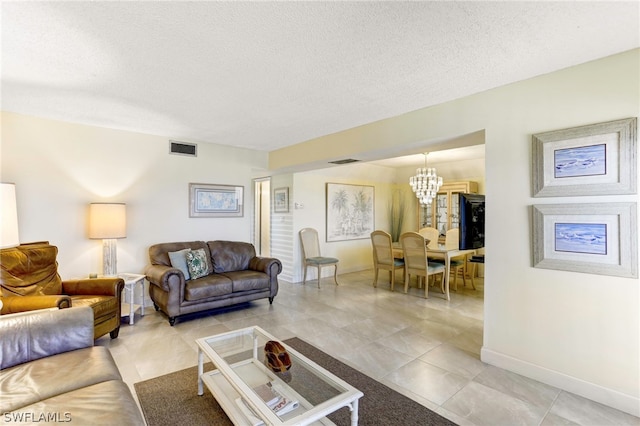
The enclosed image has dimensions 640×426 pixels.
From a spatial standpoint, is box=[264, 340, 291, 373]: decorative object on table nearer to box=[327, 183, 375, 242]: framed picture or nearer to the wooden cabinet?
box=[327, 183, 375, 242]: framed picture

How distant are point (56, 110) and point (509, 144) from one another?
452 cm

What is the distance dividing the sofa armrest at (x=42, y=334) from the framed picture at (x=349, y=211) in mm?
4666

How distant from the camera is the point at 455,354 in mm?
2820

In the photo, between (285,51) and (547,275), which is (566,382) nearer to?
(547,275)

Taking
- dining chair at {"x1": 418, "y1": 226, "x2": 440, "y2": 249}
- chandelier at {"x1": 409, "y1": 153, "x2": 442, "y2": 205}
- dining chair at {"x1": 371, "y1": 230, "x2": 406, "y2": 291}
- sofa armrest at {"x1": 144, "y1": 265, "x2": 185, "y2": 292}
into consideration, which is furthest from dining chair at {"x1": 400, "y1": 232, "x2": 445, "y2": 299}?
sofa armrest at {"x1": 144, "y1": 265, "x2": 185, "y2": 292}

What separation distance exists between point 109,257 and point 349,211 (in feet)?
14.5

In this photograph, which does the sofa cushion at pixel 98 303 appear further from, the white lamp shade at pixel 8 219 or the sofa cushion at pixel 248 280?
the sofa cushion at pixel 248 280

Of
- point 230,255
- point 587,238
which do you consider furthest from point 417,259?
point 230,255

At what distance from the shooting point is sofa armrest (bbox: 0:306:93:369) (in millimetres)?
1711

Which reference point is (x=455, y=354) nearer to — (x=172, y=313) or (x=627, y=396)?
(x=627, y=396)

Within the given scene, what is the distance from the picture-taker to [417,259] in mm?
4770

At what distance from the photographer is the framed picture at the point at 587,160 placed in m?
2.01

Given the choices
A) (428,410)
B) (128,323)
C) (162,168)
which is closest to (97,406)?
(428,410)

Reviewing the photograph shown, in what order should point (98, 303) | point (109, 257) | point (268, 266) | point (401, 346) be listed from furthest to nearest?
1. point (268, 266)
2. point (109, 257)
3. point (401, 346)
4. point (98, 303)
